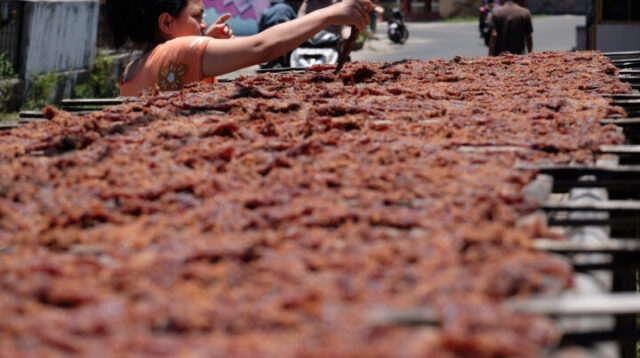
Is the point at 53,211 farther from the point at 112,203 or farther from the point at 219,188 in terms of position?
the point at 219,188

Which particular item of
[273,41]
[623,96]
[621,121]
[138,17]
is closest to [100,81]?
[138,17]

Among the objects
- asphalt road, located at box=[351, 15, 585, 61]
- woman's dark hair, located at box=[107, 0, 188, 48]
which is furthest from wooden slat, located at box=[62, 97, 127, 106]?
asphalt road, located at box=[351, 15, 585, 61]

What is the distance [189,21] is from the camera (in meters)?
4.90

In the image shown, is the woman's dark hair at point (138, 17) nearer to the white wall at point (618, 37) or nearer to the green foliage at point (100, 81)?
the green foliage at point (100, 81)

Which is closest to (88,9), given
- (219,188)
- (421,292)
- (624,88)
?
(624,88)

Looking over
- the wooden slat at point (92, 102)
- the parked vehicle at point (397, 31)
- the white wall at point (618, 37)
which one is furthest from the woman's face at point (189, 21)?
the parked vehicle at point (397, 31)

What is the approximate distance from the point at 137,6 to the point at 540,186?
10.4 ft

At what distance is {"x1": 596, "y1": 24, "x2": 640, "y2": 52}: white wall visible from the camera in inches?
518

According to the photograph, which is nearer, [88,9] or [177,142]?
[177,142]

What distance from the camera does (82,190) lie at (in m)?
2.49

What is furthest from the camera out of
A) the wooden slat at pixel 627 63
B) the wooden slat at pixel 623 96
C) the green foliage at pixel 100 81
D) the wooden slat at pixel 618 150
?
the green foliage at pixel 100 81

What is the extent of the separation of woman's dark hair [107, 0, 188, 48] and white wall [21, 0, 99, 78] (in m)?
7.72

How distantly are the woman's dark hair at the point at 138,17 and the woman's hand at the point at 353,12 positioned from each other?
1080mm

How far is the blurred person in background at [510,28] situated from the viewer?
11.3 m
